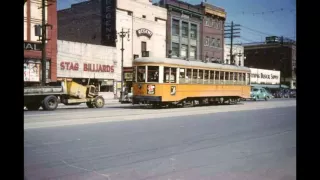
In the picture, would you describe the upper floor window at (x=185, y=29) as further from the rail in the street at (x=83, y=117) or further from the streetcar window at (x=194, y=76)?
the rail in the street at (x=83, y=117)

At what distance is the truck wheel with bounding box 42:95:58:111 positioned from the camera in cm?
1784

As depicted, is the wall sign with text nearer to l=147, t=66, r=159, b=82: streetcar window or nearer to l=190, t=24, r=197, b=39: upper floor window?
l=190, t=24, r=197, b=39: upper floor window

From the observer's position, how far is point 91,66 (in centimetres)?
3331

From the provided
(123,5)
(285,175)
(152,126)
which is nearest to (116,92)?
(123,5)

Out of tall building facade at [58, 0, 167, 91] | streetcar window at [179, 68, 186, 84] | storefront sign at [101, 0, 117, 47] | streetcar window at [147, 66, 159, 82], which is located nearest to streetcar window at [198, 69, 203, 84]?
streetcar window at [179, 68, 186, 84]

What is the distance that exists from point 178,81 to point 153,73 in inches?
69.8

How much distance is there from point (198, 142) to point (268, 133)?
3216 mm

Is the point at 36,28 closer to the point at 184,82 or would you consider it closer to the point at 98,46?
the point at 98,46

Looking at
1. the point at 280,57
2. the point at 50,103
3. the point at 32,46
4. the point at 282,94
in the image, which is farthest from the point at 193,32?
the point at 50,103

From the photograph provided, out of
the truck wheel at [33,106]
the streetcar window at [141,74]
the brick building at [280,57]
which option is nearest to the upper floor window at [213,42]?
the brick building at [280,57]

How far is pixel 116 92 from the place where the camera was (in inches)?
1406

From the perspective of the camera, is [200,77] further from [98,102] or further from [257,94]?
[257,94]

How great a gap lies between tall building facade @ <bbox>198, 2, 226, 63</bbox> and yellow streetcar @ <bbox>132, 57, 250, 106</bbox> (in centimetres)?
2440
